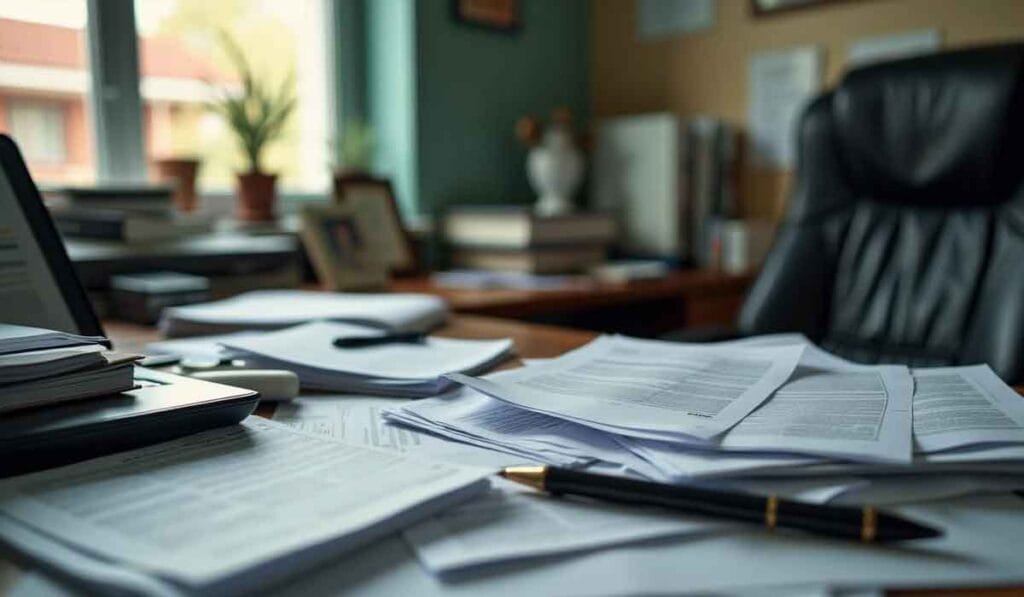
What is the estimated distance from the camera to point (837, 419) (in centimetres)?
59

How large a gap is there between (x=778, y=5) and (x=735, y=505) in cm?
195

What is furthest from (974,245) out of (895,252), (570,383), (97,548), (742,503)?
(97,548)

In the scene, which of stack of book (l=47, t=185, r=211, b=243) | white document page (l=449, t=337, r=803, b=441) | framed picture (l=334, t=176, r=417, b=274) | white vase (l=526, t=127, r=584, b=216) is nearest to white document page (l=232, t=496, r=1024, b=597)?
white document page (l=449, t=337, r=803, b=441)

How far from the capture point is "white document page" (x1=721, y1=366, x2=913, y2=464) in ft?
1.69

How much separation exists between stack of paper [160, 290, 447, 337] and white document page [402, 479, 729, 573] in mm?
616

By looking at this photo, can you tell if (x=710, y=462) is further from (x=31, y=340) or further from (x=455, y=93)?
(x=455, y=93)

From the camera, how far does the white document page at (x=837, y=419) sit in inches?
20.3

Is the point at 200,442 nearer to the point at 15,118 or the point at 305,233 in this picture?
the point at 305,233

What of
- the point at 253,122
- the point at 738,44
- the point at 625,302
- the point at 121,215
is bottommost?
the point at 625,302

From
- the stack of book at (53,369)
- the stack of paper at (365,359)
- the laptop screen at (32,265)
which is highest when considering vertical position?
the laptop screen at (32,265)

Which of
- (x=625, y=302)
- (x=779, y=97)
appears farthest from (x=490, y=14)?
(x=625, y=302)

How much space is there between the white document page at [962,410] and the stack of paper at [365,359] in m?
0.38

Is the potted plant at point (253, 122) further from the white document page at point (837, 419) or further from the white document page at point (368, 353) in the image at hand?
the white document page at point (837, 419)

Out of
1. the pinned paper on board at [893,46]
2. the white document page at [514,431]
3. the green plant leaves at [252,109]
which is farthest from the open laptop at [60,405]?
the pinned paper on board at [893,46]
